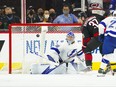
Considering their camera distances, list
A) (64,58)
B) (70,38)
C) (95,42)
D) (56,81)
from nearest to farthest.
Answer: (56,81) → (95,42) → (64,58) → (70,38)

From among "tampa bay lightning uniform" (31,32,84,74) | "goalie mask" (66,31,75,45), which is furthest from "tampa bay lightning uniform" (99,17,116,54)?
"goalie mask" (66,31,75,45)

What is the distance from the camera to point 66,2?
1020 centimetres

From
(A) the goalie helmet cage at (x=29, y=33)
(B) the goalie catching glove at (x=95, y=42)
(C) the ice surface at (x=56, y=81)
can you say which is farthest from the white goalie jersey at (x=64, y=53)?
(C) the ice surface at (x=56, y=81)

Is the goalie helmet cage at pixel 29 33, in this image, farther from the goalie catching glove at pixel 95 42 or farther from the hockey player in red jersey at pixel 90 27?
the goalie catching glove at pixel 95 42

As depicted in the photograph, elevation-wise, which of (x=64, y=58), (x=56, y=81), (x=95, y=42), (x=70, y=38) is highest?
(x=56, y=81)

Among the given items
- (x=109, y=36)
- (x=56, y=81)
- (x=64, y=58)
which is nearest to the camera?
(x=56, y=81)

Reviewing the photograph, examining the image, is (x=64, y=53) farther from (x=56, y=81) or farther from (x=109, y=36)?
(x=56, y=81)

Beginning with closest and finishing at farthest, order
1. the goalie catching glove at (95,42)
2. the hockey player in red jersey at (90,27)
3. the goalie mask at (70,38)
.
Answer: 1. the goalie catching glove at (95,42)
2. the goalie mask at (70,38)
3. the hockey player in red jersey at (90,27)

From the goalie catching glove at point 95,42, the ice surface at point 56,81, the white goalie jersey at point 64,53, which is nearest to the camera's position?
the ice surface at point 56,81

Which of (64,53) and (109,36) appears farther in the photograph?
(64,53)

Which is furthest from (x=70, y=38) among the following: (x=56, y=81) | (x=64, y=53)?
(x=56, y=81)

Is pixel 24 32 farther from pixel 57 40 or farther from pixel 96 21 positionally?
pixel 96 21

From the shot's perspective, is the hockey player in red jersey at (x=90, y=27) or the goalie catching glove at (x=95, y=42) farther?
the hockey player in red jersey at (x=90, y=27)

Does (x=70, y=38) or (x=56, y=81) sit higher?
(x=56, y=81)
